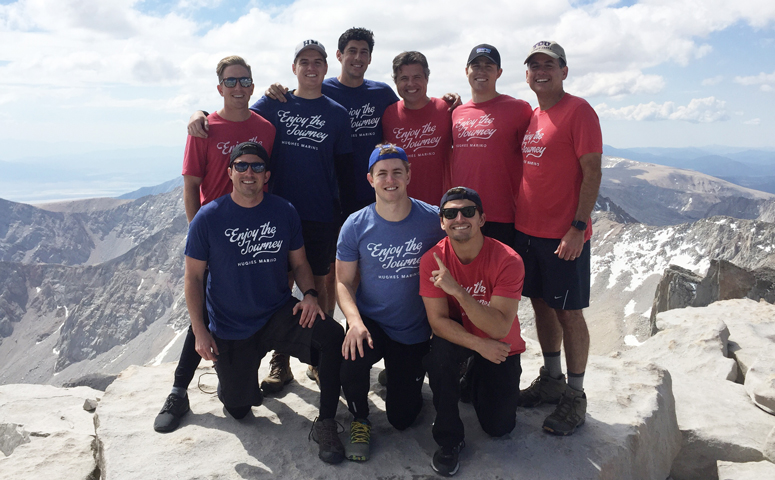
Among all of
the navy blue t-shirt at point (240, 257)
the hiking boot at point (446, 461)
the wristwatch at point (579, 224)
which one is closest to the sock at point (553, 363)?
the wristwatch at point (579, 224)

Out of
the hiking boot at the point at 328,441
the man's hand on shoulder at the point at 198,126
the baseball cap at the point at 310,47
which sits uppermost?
the baseball cap at the point at 310,47

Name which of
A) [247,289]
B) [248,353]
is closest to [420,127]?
[247,289]

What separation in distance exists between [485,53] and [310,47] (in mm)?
2805

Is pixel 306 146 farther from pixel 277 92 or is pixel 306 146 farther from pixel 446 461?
pixel 446 461

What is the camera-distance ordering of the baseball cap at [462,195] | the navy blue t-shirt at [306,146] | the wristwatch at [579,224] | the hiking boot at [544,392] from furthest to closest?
the navy blue t-shirt at [306,146]
the hiking boot at [544,392]
the wristwatch at [579,224]
the baseball cap at [462,195]

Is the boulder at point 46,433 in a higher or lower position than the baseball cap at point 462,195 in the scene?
lower

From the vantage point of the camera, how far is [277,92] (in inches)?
324

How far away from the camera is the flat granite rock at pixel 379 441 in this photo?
6066mm

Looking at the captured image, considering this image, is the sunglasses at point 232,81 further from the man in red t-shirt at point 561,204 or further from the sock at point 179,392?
the sock at point 179,392

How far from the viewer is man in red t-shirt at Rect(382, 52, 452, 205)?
8.34 meters

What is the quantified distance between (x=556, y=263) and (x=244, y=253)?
4347mm

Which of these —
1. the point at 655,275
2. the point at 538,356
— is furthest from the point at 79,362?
the point at 538,356

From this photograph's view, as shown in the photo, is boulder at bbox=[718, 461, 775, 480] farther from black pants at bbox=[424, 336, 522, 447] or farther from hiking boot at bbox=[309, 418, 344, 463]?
hiking boot at bbox=[309, 418, 344, 463]

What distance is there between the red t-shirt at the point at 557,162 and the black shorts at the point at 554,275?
204 millimetres
